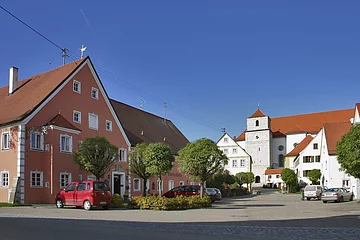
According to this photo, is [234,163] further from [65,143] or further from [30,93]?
[30,93]

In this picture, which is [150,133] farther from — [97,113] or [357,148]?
[357,148]

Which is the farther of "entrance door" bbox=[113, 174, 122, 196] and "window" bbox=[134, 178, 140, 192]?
"window" bbox=[134, 178, 140, 192]

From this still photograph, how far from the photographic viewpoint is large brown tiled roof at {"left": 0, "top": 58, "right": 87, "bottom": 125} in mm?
29812

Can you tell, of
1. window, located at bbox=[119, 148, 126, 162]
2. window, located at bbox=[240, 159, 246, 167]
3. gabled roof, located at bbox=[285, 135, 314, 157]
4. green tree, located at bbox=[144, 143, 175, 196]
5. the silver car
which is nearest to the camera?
green tree, located at bbox=[144, 143, 175, 196]

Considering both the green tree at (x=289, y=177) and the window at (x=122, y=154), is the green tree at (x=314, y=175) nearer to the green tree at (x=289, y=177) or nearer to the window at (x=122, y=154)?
the green tree at (x=289, y=177)

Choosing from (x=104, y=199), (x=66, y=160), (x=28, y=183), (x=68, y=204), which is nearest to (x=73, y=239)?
(x=104, y=199)

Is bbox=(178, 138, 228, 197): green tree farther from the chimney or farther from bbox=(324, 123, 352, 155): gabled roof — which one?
bbox=(324, 123, 352, 155): gabled roof

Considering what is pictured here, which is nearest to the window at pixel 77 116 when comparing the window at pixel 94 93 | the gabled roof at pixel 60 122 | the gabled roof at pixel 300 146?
the gabled roof at pixel 60 122

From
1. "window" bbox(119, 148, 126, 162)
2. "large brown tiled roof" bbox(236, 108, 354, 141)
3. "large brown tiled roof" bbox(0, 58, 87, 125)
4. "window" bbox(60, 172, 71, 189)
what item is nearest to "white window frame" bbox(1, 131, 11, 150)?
"large brown tiled roof" bbox(0, 58, 87, 125)

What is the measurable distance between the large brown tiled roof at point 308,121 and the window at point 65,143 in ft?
231

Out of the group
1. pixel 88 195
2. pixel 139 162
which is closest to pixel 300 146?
pixel 139 162

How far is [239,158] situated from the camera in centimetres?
8612

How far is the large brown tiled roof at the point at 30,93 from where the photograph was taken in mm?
29812

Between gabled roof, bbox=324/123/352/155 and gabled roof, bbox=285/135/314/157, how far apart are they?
1228 inches
